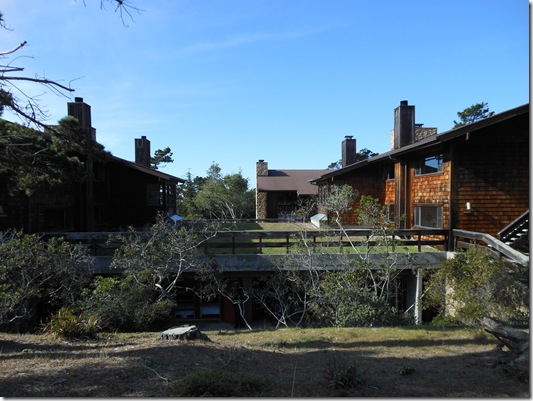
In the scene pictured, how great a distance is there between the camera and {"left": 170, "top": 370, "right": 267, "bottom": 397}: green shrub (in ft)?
12.7

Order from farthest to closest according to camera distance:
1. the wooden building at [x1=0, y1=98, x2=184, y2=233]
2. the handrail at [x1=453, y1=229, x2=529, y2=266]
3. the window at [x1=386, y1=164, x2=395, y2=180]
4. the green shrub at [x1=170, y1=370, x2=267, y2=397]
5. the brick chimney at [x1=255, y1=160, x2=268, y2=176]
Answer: the brick chimney at [x1=255, y1=160, x2=268, y2=176]
the window at [x1=386, y1=164, x2=395, y2=180]
the wooden building at [x1=0, y1=98, x2=184, y2=233]
the handrail at [x1=453, y1=229, x2=529, y2=266]
the green shrub at [x1=170, y1=370, x2=267, y2=397]

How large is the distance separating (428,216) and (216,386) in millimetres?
13366

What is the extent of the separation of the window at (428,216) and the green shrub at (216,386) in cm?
1198

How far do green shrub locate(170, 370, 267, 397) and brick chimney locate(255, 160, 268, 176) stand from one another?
34.0 meters

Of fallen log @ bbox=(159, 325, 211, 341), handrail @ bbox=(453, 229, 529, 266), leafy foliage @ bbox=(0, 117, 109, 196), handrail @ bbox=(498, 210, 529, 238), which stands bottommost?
fallen log @ bbox=(159, 325, 211, 341)

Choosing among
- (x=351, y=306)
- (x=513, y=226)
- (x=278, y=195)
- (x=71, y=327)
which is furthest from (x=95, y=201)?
(x=278, y=195)

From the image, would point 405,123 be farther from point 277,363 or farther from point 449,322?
point 277,363

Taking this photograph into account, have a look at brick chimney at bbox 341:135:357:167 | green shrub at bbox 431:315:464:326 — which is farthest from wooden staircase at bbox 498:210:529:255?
brick chimney at bbox 341:135:357:167

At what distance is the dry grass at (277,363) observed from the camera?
4105 millimetres

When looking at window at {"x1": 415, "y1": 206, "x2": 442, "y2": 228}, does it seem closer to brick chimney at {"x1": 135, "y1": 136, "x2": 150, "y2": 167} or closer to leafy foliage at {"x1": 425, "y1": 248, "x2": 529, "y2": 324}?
leafy foliage at {"x1": 425, "y1": 248, "x2": 529, "y2": 324}

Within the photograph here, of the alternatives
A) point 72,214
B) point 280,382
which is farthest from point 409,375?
point 72,214

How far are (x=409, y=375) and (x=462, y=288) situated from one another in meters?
4.42

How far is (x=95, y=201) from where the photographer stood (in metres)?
18.7

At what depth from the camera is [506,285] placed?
7.57 meters
